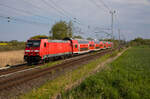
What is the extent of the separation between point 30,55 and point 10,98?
37.1ft

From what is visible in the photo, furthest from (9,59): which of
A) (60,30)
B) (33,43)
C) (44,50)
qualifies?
(60,30)

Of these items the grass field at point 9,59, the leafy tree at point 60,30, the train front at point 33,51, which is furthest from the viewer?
the leafy tree at point 60,30

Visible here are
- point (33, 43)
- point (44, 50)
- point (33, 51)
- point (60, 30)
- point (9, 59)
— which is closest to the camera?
point (33, 51)

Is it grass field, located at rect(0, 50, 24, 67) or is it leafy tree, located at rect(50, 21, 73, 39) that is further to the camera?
leafy tree, located at rect(50, 21, 73, 39)

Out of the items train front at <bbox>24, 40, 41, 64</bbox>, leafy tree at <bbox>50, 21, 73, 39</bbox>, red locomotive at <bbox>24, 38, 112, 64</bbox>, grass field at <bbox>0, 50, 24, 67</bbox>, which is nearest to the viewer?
train front at <bbox>24, 40, 41, 64</bbox>

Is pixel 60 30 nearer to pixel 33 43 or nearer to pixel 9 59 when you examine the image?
pixel 9 59

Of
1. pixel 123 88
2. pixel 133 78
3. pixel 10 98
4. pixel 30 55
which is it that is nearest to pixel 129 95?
pixel 123 88

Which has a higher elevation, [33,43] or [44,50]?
[33,43]

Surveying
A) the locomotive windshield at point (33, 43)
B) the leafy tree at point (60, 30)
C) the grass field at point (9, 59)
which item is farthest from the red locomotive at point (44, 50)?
the leafy tree at point (60, 30)

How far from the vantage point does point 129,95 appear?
26.9 ft

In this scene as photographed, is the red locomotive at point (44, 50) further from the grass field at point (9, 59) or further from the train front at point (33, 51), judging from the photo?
the grass field at point (9, 59)

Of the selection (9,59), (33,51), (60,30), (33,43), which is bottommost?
(9,59)

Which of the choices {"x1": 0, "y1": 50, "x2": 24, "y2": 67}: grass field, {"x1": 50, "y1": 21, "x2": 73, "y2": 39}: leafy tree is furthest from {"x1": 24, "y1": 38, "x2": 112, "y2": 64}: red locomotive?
{"x1": 50, "y1": 21, "x2": 73, "y2": 39}: leafy tree

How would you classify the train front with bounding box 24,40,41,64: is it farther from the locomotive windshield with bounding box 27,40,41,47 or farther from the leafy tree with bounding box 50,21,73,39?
the leafy tree with bounding box 50,21,73,39
